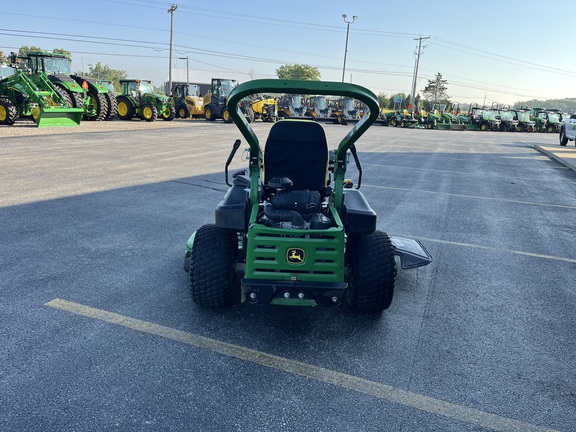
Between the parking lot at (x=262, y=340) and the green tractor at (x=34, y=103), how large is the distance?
42.0ft

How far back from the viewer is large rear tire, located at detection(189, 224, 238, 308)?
3.48m

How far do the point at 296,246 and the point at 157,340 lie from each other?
1226 millimetres

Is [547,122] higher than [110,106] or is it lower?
A: higher

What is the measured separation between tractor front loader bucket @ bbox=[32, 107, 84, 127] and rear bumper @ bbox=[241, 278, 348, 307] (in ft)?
57.4

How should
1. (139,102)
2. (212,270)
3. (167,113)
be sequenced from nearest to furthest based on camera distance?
(212,270)
(139,102)
(167,113)

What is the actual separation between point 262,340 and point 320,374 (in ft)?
1.85

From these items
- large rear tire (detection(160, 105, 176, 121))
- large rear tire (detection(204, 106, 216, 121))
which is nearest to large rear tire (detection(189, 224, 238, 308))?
large rear tire (detection(160, 105, 176, 121))

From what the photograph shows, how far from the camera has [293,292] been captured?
3.23 m

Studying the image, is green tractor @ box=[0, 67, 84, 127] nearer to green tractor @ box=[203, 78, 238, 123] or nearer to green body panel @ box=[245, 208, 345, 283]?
green tractor @ box=[203, 78, 238, 123]

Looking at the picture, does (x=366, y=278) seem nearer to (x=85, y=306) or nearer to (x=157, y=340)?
(x=157, y=340)

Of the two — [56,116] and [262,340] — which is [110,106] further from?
[262,340]

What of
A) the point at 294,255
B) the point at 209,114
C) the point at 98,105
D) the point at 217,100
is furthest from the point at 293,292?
the point at 209,114

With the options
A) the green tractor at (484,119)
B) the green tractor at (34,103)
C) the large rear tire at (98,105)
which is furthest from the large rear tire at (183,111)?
the green tractor at (484,119)

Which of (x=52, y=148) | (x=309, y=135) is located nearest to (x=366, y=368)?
(x=309, y=135)
